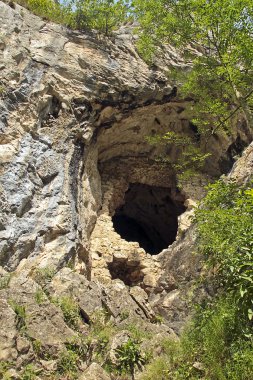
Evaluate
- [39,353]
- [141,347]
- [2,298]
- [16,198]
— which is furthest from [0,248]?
[141,347]

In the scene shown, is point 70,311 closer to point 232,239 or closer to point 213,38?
point 232,239

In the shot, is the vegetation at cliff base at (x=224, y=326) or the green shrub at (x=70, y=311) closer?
the vegetation at cliff base at (x=224, y=326)

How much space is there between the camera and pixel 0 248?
7.83 metres

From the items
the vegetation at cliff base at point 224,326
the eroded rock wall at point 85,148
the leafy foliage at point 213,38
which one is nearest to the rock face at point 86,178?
the eroded rock wall at point 85,148

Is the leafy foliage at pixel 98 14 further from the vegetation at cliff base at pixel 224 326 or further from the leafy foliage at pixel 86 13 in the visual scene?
the vegetation at cliff base at pixel 224 326

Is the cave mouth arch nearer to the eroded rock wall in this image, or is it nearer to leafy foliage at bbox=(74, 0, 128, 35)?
the eroded rock wall

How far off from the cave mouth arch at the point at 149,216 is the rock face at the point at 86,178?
0.05 metres

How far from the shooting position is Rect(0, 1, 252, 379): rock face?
6.73 m

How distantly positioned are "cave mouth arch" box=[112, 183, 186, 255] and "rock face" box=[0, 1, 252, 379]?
49 millimetres

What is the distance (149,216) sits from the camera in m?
15.7

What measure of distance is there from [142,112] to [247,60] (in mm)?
3712

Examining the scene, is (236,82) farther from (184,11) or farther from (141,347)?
(141,347)

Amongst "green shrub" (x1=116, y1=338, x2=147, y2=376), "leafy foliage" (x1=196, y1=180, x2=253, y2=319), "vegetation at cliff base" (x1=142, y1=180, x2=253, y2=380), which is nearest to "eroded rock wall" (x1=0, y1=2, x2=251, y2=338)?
"leafy foliage" (x1=196, y1=180, x2=253, y2=319)

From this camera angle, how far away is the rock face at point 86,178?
265 inches
